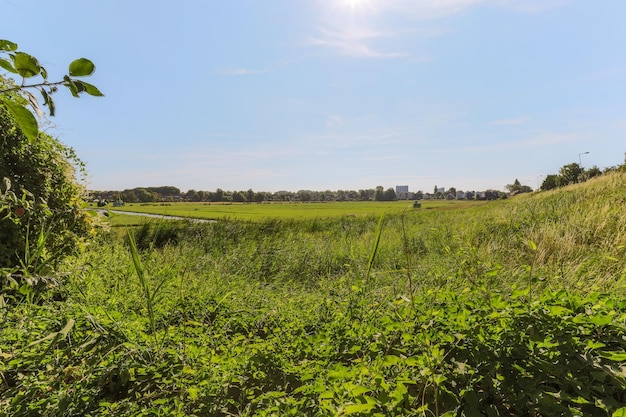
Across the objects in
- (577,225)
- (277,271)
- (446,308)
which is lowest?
(277,271)

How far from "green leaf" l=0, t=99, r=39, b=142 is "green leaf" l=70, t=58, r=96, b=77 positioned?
0.49 ft

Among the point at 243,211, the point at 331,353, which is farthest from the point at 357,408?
the point at 243,211

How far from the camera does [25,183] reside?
11.9 feet

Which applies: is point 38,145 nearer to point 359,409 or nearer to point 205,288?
point 205,288

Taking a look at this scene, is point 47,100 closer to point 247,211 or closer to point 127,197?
point 127,197

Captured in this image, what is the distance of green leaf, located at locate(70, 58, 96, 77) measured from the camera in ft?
2.63

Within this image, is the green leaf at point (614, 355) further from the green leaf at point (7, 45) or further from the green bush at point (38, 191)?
the green bush at point (38, 191)

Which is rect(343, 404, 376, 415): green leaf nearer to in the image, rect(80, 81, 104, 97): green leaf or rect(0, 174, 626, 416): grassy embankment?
rect(0, 174, 626, 416): grassy embankment

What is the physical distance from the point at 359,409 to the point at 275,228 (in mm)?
10172

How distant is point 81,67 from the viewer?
0.81 metres

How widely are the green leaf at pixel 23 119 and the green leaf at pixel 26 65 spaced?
10cm

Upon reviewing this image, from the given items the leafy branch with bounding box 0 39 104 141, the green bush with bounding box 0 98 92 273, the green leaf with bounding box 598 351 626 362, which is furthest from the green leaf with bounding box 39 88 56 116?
the green bush with bounding box 0 98 92 273

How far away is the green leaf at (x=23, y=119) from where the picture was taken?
72cm

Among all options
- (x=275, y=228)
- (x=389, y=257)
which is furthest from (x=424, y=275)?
(x=275, y=228)
